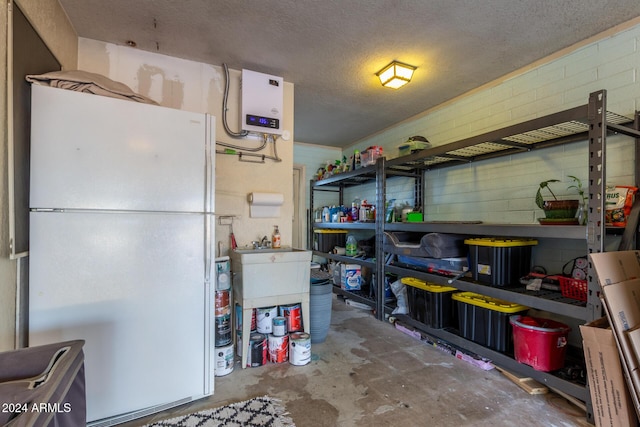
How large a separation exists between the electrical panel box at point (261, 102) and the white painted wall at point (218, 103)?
0.37ft

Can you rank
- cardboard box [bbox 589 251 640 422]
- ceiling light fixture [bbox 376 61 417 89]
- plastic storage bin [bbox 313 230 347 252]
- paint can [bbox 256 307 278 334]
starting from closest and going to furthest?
cardboard box [bbox 589 251 640 422] < paint can [bbox 256 307 278 334] < ceiling light fixture [bbox 376 61 417 89] < plastic storage bin [bbox 313 230 347 252]

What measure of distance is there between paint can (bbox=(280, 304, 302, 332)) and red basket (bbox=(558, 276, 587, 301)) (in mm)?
1810

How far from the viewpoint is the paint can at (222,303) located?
212 cm

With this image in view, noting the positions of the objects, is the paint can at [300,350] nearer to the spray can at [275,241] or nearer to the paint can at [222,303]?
the paint can at [222,303]

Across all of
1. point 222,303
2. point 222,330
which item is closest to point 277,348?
point 222,330

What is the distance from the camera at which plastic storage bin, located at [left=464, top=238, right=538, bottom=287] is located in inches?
84.0

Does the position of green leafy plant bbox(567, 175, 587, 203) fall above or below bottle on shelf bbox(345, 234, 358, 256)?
above

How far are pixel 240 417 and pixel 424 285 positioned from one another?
1771 mm

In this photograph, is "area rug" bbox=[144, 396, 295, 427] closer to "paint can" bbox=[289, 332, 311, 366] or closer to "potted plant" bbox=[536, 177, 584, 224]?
"paint can" bbox=[289, 332, 311, 366]

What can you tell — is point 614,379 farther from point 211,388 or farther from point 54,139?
point 54,139

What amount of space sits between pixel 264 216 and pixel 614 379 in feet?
7.81

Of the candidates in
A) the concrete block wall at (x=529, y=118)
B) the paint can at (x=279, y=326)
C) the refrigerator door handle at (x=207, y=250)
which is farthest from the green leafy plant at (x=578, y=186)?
the refrigerator door handle at (x=207, y=250)

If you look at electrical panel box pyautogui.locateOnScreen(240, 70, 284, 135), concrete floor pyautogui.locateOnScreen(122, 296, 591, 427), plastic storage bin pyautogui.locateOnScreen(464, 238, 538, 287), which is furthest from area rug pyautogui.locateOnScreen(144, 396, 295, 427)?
electrical panel box pyautogui.locateOnScreen(240, 70, 284, 135)

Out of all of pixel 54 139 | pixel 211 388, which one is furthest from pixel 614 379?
pixel 54 139
